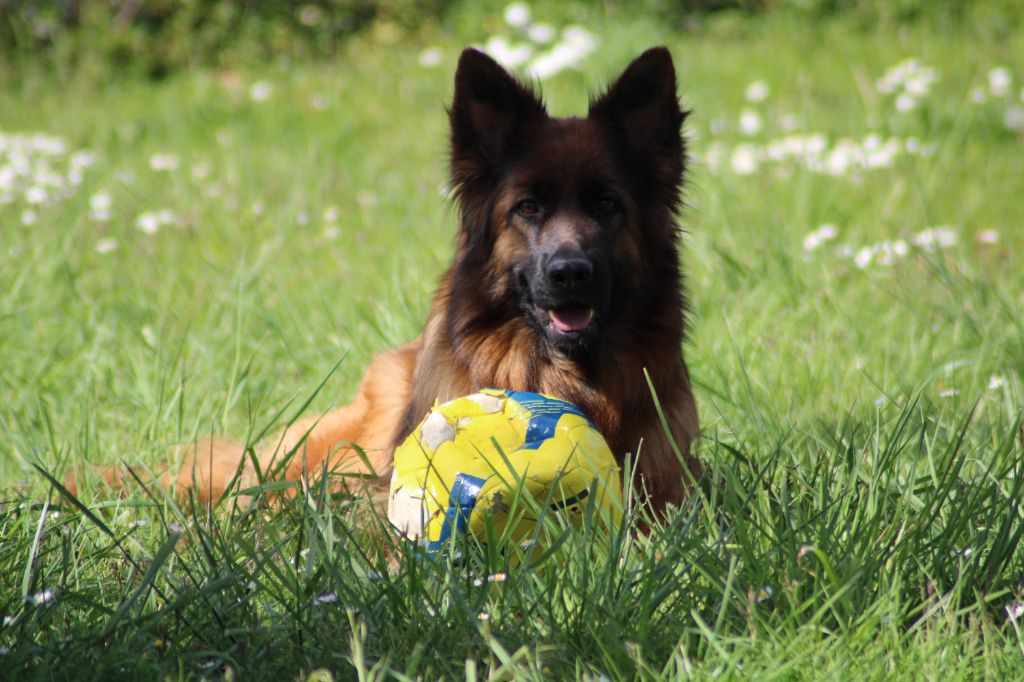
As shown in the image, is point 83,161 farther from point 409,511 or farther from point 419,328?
point 409,511

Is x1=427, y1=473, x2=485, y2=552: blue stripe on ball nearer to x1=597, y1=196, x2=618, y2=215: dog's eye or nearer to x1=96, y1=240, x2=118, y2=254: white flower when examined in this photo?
x1=597, y1=196, x2=618, y2=215: dog's eye

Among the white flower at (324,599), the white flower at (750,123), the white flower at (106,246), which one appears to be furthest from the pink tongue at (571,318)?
the white flower at (750,123)

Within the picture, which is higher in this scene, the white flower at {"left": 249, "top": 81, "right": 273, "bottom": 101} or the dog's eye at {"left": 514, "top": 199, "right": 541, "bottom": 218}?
the white flower at {"left": 249, "top": 81, "right": 273, "bottom": 101}

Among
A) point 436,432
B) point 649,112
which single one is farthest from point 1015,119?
point 436,432

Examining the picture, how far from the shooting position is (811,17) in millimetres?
9891

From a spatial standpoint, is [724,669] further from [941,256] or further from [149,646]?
[941,256]

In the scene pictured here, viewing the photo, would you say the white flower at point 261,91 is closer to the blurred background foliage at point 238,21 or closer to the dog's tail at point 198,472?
the blurred background foliage at point 238,21

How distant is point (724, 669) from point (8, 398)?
285cm

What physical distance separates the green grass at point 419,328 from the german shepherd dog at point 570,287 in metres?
0.24

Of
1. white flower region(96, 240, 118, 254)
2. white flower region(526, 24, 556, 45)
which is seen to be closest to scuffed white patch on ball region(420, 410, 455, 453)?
white flower region(96, 240, 118, 254)

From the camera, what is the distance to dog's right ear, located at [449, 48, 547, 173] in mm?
3047

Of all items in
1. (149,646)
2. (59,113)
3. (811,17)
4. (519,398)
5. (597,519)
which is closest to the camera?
(149,646)

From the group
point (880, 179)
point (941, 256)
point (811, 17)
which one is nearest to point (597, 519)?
point (941, 256)

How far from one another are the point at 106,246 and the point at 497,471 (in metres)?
3.56
